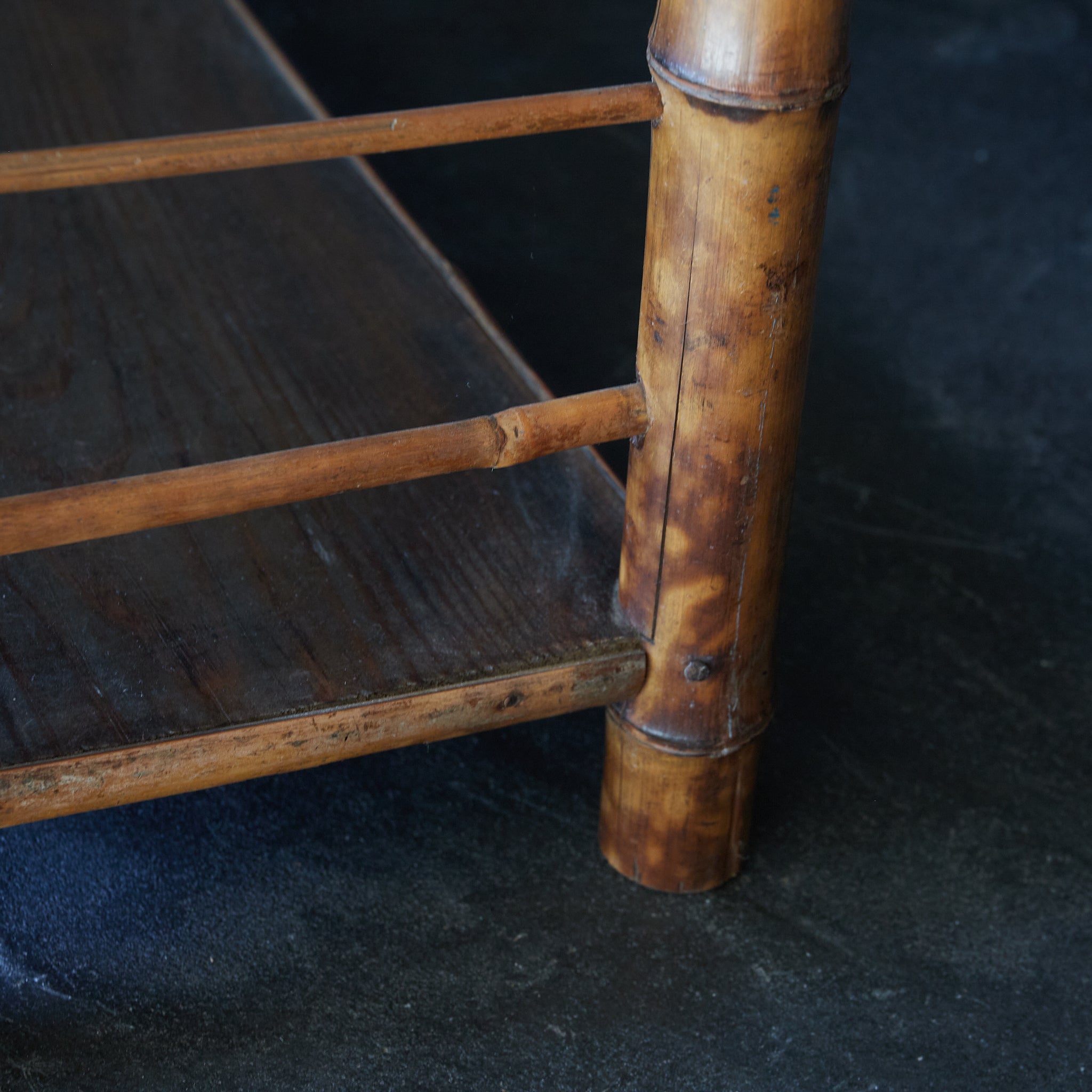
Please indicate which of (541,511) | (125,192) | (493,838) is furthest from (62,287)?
(493,838)

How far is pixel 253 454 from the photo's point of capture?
111cm

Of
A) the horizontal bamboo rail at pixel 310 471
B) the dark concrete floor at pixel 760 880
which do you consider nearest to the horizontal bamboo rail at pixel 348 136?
the horizontal bamboo rail at pixel 310 471

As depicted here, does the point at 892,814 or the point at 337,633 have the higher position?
the point at 337,633

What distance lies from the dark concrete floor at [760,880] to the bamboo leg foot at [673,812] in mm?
26

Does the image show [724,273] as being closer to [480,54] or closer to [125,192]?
[125,192]

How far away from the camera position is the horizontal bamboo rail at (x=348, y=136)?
0.79 metres

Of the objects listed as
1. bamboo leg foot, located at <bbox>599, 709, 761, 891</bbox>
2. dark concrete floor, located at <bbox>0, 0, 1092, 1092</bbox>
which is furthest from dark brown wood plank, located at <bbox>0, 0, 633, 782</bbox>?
dark concrete floor, located at <bbox>0, 0, 1092, 1092</bbox>

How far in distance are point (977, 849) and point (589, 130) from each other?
1724 mm

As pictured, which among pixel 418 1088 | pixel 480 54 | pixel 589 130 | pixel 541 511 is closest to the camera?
pixel 418 1088

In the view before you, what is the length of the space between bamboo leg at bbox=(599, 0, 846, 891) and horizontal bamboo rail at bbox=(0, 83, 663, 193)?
38 mm

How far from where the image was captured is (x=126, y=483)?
795 millimetres

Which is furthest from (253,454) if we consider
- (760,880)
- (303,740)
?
(760,880)

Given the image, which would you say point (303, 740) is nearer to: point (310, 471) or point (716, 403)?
point (310, 471)

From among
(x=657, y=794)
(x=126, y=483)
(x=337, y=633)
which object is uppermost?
(x=126, y=483)
